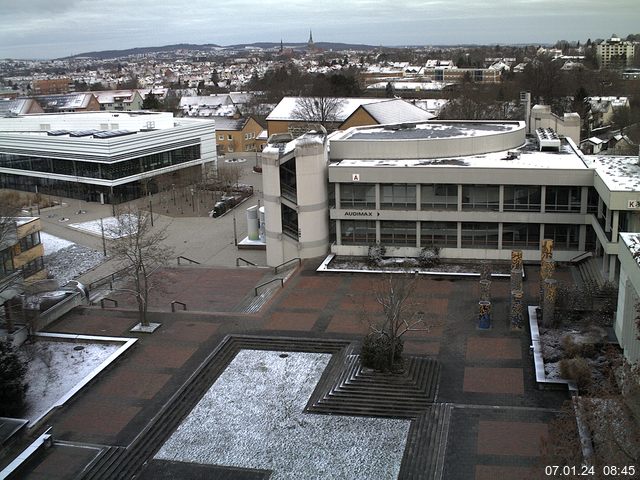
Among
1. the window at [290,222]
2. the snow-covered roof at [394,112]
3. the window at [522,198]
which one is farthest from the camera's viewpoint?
the snow-covered roof at [394,112]

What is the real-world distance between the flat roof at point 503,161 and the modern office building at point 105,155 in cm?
2956

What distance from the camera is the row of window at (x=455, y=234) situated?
37.5 meters

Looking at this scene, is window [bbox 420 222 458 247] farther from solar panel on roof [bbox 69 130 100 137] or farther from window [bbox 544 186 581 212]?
solar panel on roof [bbox 69 130 100 137]

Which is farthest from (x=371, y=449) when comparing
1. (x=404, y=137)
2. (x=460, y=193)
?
(x=404, y=137)

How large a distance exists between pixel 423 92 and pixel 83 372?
115 m

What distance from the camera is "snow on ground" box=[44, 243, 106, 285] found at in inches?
1675

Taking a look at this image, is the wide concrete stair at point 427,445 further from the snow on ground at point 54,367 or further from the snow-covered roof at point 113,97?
the snow-covered roof at point 113,97

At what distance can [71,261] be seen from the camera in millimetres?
45188

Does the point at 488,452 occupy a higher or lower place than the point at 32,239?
lower

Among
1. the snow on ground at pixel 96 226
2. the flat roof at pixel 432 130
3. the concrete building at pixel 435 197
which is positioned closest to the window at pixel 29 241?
the snow on ground at pixel 96 226

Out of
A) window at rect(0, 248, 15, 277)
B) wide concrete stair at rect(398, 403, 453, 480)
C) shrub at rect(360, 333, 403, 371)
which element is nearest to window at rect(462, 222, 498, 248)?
shrub at rect(360, 333, 403, 371)

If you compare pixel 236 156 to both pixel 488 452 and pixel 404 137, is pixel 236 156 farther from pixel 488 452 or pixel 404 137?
pixel 488 452

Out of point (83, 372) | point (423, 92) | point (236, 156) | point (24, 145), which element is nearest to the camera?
point (83, 372)

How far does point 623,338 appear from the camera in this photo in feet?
79.7
